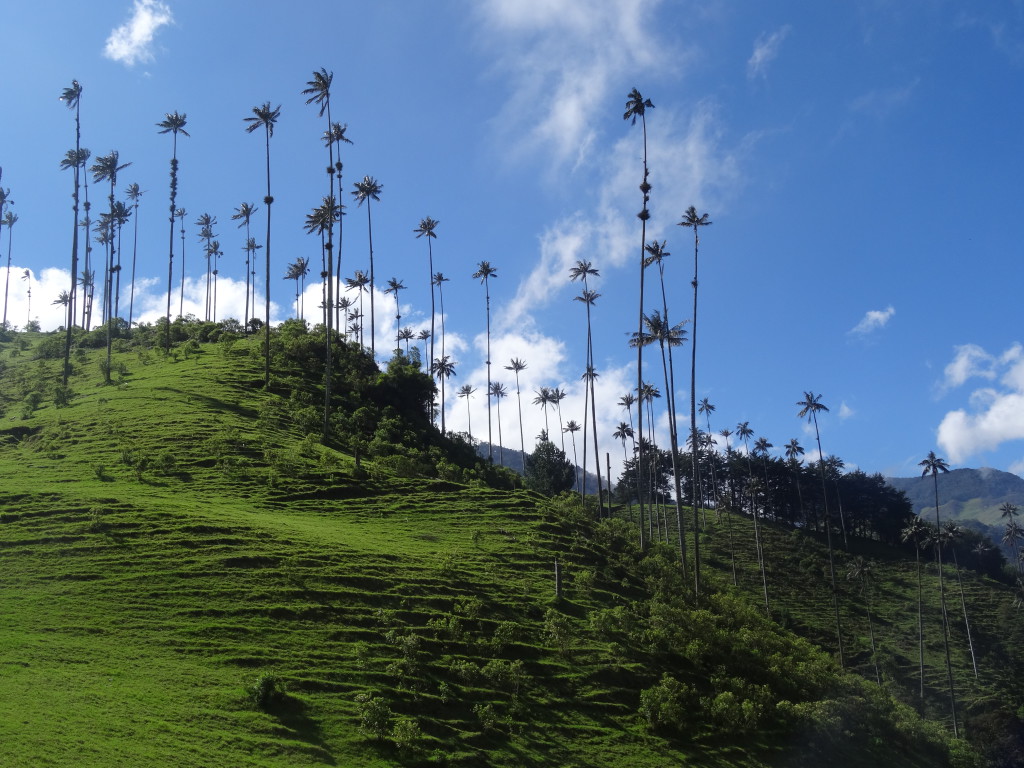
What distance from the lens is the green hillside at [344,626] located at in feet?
107

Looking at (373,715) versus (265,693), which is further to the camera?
(373,715)

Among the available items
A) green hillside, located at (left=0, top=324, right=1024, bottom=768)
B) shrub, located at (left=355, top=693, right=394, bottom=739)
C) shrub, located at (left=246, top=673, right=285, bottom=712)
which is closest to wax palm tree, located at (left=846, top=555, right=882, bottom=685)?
green hillside, located at (left=0, top=324, right=1024, bottom=768)

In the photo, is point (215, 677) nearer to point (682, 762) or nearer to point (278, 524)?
point (278, 524)

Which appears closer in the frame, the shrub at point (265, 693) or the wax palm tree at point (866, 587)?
the shrub at point (265, 693)

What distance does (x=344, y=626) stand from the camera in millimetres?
41125

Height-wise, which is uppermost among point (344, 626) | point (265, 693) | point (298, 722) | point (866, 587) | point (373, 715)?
point (344, 626)

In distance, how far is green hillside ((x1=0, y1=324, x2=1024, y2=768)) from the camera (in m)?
32.6

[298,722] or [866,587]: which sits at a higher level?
[298,722]

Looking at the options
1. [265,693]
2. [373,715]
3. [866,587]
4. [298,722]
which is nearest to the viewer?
[298,722]

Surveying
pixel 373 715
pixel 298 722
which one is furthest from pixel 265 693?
pixel 373 715

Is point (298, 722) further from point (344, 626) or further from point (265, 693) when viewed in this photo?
point (344, 626)

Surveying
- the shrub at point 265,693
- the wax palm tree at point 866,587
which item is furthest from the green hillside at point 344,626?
the wax palm tree at point 866,587

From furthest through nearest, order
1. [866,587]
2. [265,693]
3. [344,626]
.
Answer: [866,587] → [344,626] → [265,693]

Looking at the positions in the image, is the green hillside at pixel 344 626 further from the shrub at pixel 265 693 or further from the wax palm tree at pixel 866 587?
the wax palm tree at pixel 866 587
